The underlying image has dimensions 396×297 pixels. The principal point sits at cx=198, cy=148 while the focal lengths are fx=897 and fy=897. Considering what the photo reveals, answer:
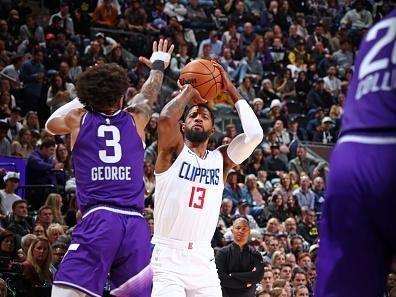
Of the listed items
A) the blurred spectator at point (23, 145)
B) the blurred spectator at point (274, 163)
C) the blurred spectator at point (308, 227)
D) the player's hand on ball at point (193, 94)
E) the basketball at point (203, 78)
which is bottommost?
the blurred spectator at point (308, 227)

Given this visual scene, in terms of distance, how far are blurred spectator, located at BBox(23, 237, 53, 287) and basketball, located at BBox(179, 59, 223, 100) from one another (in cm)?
296

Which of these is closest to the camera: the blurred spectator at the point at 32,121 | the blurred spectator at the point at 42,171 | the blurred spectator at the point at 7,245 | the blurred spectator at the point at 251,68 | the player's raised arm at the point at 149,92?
the player's raised arm at the point at 149,92

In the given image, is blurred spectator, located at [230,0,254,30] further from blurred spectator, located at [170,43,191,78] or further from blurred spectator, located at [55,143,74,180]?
blurred spectator, located at [55,143,74,180]

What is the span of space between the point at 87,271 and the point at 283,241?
8.37m

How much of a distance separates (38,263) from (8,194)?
2.85 meters

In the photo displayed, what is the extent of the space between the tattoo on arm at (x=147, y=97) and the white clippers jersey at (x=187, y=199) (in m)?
0.85

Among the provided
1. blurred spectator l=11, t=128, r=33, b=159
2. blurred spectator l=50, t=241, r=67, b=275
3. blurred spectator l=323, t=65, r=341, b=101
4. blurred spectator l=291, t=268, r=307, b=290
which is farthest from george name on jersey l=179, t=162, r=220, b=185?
blurred spectator l=323, t=65, r=341, b=101

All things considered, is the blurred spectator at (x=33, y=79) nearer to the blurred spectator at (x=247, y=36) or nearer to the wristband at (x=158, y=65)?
the blurred spectator at (x=247, y=36)

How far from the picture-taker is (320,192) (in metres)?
16.8

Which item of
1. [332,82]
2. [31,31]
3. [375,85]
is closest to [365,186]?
[375,85]

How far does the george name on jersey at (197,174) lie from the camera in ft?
23.3

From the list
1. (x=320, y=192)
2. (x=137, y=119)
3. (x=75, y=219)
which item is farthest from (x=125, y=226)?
(x=320, y=192)

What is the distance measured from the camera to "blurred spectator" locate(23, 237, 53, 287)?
30.7 feet

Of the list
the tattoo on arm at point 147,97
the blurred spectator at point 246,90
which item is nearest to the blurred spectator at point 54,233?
the tattoo on arm at point 147,97
